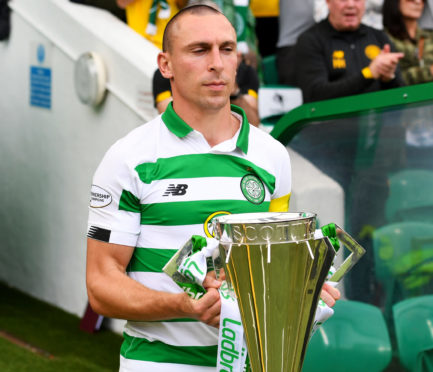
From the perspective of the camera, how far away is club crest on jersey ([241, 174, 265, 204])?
2.24m

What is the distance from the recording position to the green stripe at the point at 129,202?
219cm

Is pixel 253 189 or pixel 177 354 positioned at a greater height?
pixel 253 189

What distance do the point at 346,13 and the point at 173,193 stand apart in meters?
3.12

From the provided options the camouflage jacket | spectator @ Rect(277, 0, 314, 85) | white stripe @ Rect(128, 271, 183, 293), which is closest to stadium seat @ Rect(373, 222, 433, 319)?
Answer: white stripe @ Rect(128, 271, 183, 293)

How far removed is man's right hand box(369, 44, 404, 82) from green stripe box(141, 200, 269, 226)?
2.50 meters

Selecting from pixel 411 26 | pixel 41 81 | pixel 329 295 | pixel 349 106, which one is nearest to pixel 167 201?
pixel 329 295

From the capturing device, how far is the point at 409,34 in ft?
18.6

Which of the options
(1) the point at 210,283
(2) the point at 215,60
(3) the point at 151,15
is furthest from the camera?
(3) the point at 151,15

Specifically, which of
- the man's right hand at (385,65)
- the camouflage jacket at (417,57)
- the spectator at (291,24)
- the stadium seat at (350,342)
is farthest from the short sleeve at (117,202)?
the camouflage jacket at (417,57)

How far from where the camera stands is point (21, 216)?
675 cm

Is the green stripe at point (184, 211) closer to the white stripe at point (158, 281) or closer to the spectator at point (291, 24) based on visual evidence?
the white stripe at point (158, 281)

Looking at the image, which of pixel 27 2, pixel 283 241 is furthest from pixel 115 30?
pixel 283 241

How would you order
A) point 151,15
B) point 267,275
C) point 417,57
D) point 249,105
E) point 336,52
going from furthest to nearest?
point 417,57 → point 151,15 → point 336,52 → point 249,105 → point 267,275

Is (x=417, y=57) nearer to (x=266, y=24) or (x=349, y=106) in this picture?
(x=266, y=24)
